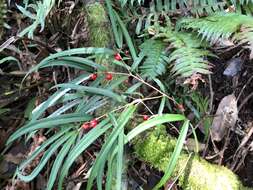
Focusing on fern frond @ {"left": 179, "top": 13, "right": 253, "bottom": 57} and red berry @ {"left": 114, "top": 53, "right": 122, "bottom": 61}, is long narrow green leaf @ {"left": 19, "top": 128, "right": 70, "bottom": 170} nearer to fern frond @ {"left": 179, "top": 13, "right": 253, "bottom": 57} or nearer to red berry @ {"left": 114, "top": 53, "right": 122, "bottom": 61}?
red berry @ {"left": 114, "top": 53, "right": 122, "bottom": 61}

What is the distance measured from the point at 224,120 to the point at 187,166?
0.34 meters

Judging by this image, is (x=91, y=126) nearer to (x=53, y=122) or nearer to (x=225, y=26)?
(x=53, y=122)

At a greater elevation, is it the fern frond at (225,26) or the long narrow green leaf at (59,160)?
the fern frond at (225,26)

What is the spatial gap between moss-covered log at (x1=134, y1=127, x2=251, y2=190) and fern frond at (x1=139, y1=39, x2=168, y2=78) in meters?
0.26

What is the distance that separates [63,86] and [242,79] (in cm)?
89

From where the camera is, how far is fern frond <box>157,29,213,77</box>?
185 cm

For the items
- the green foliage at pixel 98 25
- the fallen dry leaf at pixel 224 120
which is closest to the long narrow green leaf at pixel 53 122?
the green foliage at pixel 98 25

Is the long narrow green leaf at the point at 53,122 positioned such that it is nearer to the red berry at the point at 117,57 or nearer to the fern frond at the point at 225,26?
the red berry at the point at 117,57

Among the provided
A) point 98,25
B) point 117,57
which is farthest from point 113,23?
point 117,57

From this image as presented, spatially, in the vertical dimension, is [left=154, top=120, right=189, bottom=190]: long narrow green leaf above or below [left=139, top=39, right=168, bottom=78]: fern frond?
below

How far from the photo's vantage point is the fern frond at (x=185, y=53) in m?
1.85

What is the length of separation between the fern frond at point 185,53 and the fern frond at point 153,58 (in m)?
0.04

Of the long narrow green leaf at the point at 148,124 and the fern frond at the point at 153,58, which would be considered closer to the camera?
the long narrow green leaf at the point at 148,124

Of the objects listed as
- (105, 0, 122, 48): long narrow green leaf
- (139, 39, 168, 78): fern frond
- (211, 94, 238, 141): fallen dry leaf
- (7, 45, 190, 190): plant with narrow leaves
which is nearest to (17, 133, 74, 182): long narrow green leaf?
(7, 45, 190, 190): plant with narrow leaves
